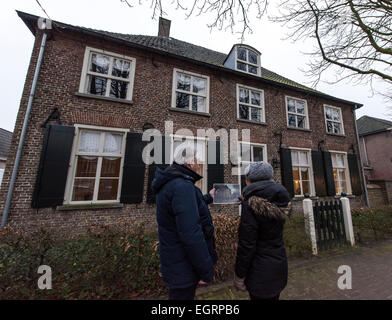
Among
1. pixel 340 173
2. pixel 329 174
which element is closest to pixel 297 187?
pixel 329 174

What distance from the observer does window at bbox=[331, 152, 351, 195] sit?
9.23m

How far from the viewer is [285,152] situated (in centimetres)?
802

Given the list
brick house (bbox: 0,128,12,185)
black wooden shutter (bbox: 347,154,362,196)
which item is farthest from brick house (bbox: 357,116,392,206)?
brick house (bbox: 0,128,12,185)

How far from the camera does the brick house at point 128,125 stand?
4.95 meters

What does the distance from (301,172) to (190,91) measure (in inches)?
275

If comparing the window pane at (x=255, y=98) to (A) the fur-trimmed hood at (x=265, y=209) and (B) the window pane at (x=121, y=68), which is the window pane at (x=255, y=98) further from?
(A) the fur-trimmed hood at (x=265, y=209)

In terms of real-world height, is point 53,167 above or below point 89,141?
below

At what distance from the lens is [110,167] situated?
5656 mm

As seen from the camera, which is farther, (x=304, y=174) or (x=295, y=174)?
(x=304, y=174)

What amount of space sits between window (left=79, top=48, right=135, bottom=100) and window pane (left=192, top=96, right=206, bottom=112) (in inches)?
104

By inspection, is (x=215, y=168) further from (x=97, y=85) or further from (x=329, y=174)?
(x=329, y=174)

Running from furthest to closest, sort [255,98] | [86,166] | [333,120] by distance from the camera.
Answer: [333,120], [255,98], [86,166]

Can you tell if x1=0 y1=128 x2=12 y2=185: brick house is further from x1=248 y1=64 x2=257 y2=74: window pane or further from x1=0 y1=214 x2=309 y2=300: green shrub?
x1=248 y1=64 x2=257 y2=74: window pane

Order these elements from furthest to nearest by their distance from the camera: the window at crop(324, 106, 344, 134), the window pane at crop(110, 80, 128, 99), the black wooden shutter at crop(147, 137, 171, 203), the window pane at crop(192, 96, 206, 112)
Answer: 1. the window at crop(324, 106, 344, 134)
2. the window pane at crop(192, 96, 206, 112)
3. the window pane at crop(110, 80, 128, 99)
4. the black wooden shutter at crop(147, 137, 171, 203)
